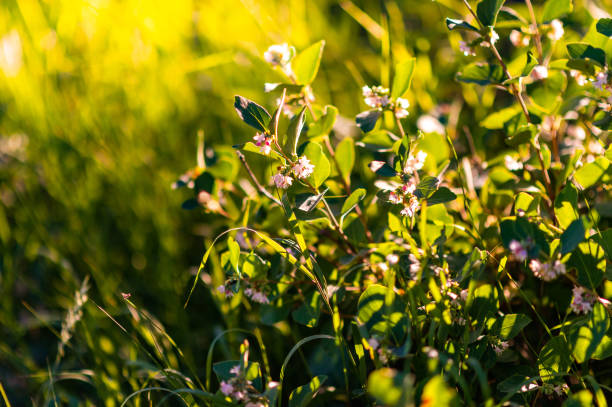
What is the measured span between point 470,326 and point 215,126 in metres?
1.33

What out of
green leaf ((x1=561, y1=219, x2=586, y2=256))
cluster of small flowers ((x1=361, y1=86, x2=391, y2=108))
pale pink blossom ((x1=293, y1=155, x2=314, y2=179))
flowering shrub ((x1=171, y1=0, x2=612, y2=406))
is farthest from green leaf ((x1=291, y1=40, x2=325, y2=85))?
green leaf ((x1=561, y1=219, x2=586, y2=256))

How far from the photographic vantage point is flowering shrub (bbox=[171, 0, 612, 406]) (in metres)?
0.84

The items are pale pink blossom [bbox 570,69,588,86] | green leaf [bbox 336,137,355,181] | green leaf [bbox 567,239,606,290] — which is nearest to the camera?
green leaf [bbox 567,239,606,290]

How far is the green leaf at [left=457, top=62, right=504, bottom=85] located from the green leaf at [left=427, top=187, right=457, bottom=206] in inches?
10.0

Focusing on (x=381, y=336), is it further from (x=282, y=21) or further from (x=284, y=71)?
(x=282, y=21)

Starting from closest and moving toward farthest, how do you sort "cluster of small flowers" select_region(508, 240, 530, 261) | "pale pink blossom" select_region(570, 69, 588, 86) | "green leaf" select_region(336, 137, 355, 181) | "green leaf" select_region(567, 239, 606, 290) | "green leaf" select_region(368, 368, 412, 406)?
"green leaf" select_region(368, 368, 412, 406) < "cluster of small flowers" select_region(508, 240, 530, 261) < "green leaf" select_region(567, 239, 606, 290) < "pale pink blossom" select_region(570, 69, 588, 86) < "green leaf" select_region(336, 137, 355, 181)

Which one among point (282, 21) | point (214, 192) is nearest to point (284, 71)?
point (214, 192)

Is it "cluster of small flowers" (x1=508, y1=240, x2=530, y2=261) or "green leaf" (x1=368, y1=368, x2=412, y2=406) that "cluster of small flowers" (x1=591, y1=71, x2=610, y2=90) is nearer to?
"cluster of small flowers" (x1=508, y1=240, x2=530, y2=261)

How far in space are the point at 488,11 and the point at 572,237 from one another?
1.46 feet

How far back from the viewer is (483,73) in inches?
40.1

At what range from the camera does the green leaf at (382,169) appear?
0.94 metres

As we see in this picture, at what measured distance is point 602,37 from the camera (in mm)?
927

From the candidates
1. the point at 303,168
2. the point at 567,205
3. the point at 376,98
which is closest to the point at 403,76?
the point at 376,98

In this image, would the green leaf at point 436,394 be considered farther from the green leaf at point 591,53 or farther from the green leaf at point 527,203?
the green leaf at point 591,53
